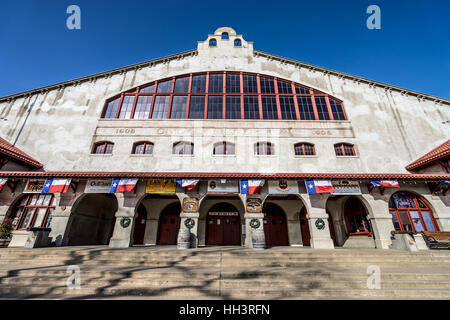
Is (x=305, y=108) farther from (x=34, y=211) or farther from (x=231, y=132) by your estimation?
(x=34, y=211)

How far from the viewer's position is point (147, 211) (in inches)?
645

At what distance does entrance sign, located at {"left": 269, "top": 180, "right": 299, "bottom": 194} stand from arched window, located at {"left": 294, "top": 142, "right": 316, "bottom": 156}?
3366mm

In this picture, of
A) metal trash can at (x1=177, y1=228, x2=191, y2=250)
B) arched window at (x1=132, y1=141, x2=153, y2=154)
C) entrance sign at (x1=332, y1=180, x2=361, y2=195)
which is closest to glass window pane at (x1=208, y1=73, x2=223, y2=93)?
arched window at (x1=132, y1=141, x2=153, y2=154)

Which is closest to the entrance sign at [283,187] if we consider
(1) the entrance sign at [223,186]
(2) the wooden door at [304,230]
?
(1) the entrance sign at [223,186]

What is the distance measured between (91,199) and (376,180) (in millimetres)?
19641

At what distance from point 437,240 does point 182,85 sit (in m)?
21.3

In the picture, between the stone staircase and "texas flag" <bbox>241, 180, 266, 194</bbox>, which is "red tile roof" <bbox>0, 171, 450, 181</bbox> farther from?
the stone staircase

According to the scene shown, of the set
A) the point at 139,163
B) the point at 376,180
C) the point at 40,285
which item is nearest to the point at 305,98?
the point at 376,180

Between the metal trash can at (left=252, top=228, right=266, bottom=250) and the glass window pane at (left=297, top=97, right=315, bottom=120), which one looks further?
the glass window pane at (left=297, top=97, right=315, bottom=120)

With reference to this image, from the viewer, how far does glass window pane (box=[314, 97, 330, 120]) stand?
1730 cm

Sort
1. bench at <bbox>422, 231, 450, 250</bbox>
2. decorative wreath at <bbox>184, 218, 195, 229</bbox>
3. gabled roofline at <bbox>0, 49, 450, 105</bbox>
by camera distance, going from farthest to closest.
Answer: gabled roofline at <bbox>0, 49, 450, 105</bbox>, decorative wreath at <bbox>184, 218, 195, 229</bbox>, bench at <bbox>422, 231, 450, 250</bbox>

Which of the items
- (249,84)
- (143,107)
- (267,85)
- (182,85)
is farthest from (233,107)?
(143,107)

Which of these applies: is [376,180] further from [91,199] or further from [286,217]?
[91,199]
